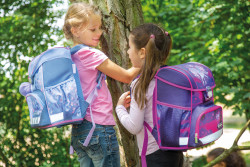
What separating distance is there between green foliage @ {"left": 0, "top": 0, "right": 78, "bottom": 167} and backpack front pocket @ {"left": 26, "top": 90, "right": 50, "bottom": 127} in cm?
250

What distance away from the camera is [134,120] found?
83.0 inches

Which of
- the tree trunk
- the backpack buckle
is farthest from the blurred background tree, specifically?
the backpack buckle

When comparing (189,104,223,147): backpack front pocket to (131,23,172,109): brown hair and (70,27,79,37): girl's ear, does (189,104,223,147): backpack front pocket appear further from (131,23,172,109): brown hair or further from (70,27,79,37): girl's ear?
(70,27,79,37): girl's ear

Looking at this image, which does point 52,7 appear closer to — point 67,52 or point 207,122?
point 67,52

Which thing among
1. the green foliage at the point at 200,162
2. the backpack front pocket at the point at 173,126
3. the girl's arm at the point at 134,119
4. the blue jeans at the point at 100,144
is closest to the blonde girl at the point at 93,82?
the blue jeans at the point at 100,144

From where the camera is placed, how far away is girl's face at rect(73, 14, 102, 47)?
245cm

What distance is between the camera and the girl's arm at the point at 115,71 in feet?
7.82

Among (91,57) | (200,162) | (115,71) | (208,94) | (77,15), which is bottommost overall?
(200,162)

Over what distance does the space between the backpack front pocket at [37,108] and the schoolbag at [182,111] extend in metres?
0.75

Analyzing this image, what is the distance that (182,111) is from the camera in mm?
1956

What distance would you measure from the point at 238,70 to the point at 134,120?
331 centimetres

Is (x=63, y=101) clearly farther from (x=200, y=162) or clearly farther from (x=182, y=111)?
(x=200, y=162)

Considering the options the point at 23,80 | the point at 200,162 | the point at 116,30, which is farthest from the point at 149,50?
the point at 200,162

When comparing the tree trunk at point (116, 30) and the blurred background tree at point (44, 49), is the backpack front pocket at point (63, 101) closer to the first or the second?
the tree trunk at point (116, 30)
